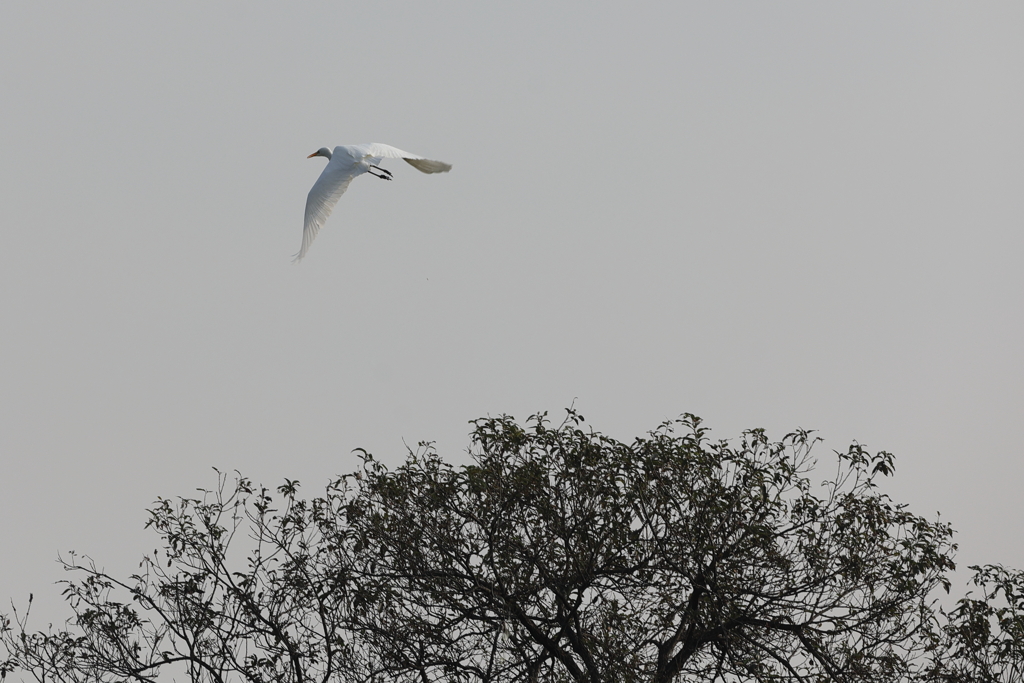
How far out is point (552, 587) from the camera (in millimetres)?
9977

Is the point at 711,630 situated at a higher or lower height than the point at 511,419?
lower

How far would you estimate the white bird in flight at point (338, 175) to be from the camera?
1152 cm

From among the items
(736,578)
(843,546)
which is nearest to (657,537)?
(736,578)

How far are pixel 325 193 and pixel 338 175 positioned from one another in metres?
0.30

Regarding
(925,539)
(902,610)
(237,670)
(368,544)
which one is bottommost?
(237,670)

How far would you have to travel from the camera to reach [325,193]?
11680 millimetres

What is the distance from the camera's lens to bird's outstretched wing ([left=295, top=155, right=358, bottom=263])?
454 inches

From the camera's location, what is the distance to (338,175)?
11852mm

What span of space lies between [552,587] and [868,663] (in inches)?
114

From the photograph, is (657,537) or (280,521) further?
(280,521)

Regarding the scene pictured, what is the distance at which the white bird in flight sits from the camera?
37.8ft

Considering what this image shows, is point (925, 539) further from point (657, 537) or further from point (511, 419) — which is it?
point (511, 419)

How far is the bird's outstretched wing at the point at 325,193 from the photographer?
454 inches

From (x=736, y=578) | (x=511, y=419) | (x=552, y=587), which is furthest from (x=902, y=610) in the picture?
(x=511, y=419)
